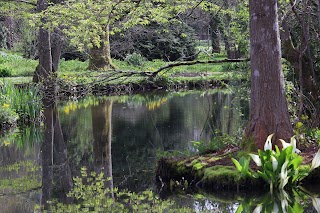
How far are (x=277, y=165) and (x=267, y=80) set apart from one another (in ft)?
4.87

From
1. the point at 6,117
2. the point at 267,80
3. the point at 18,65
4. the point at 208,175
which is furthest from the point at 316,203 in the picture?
the point at 18,65

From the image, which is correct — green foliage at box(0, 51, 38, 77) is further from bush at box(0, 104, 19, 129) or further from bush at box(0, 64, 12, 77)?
bush at box(0, 104, 19, 129)

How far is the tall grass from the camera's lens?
15.0m

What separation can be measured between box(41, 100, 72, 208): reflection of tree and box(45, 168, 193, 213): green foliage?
8.3 inches

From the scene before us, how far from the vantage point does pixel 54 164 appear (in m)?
10.6

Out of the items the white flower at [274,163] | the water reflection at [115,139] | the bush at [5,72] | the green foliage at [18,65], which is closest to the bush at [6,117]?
the water reflection at [115,139]

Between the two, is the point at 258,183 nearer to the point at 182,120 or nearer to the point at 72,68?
the point at 182,120

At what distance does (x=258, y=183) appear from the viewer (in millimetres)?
7672

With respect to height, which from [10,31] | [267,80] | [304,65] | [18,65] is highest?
[10,31]

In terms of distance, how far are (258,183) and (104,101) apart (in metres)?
14.5

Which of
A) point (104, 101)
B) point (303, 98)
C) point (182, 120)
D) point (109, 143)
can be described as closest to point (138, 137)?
point (109, 143)

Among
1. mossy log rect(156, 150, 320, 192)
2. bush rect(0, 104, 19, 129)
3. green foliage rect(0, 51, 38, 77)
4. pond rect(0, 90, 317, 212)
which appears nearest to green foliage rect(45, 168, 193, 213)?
pond rect(0, 90, 317, 212)

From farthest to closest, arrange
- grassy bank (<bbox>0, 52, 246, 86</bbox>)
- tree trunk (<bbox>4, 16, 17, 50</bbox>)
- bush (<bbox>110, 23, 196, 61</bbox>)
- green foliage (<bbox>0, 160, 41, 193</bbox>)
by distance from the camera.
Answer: tree trunk (<bbox>4, 16, 17, 50</bbox>)
bush (<bbox>110, 23, 196, 61</bbox>)
grassy bank (<bbox>0, 52, 246, 86</bbox>)
green foliage (<bbox>0, 160, 41, 193</bbox>)

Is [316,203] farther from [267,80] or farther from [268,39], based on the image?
[268,39]
